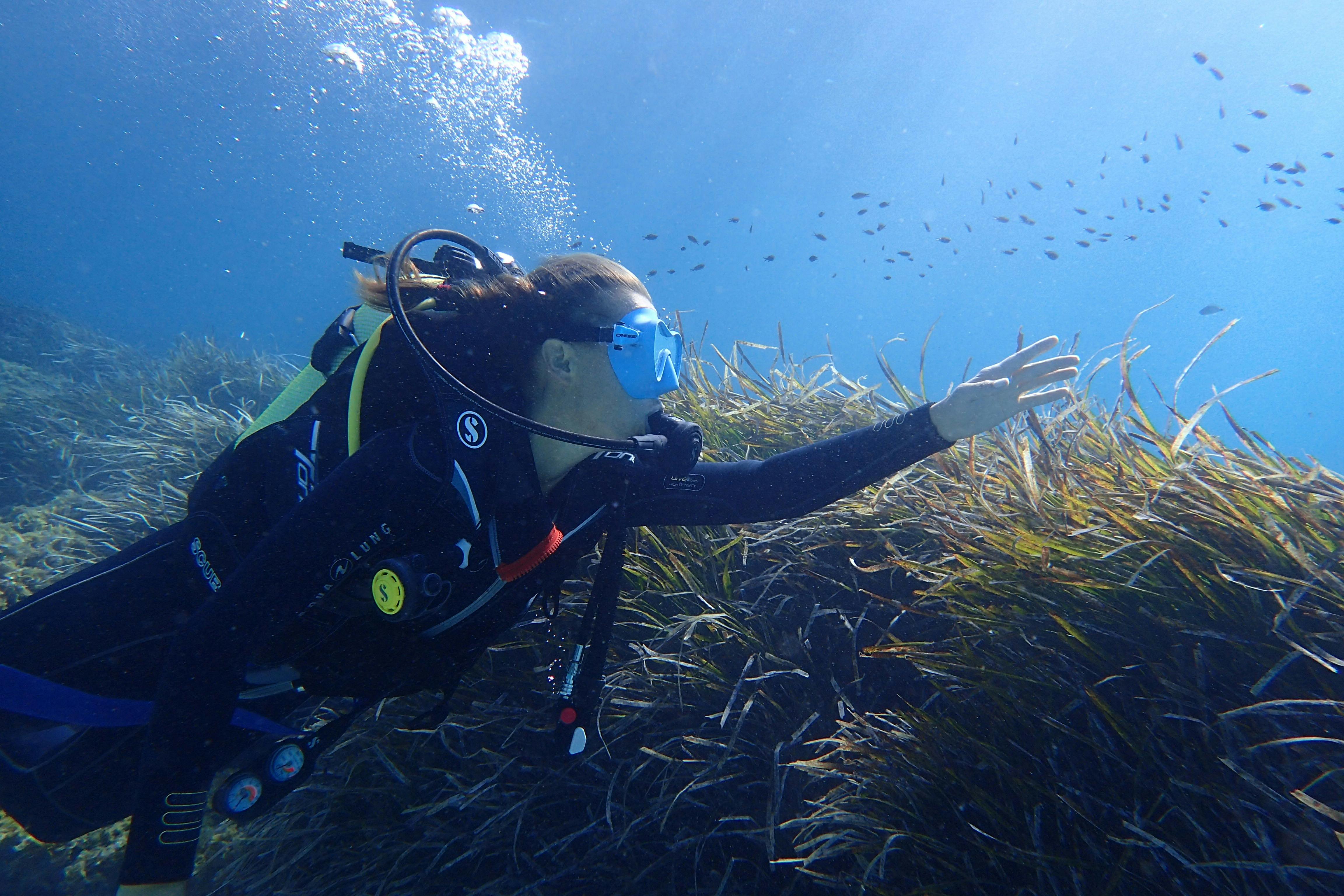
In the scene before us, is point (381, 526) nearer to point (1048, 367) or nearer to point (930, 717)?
point (930, 717)

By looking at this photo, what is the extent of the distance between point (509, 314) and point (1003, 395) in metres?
1.95

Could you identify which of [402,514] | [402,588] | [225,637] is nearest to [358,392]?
[402,514]

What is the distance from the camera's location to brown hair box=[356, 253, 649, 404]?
6.39 ft

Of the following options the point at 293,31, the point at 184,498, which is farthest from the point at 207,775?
the point at 293,31

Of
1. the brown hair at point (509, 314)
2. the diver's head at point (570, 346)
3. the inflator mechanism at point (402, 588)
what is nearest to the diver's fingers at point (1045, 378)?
the diver's head at point (570, 346)

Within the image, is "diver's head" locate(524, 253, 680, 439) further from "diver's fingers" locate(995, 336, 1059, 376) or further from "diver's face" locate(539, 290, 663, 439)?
"diver's fingers" locate(995, 336, 1059, 376)

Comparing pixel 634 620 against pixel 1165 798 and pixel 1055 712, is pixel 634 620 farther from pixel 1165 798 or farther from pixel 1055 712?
pixel 1165 798

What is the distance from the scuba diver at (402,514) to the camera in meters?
1.73

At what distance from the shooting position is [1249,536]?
177 cm

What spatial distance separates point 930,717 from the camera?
1780mm

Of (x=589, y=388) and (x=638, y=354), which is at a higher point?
(x=638, y=354)

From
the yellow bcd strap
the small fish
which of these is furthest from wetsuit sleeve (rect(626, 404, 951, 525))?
the small fish

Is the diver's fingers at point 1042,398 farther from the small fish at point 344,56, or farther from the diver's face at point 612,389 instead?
the small fish at point 344,56

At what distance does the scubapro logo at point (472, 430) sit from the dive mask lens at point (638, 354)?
54 centimetres
